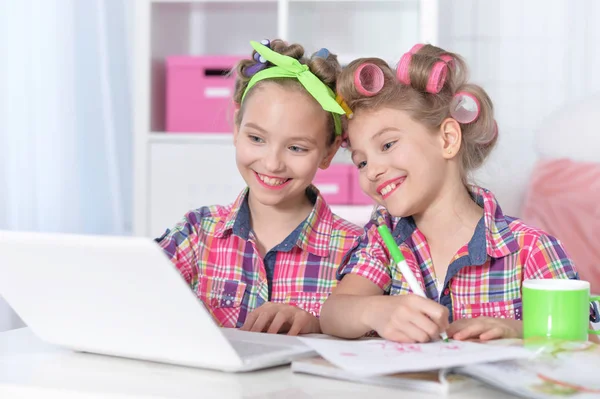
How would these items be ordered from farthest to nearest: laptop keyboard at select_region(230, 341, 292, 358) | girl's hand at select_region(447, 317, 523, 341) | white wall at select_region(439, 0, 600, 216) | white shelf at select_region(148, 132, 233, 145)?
white shelf at select_region(148, 132, 233, 145) → white wall at select_region(439, 0, 600, 216) → girl's hand at select_region(447, 317, 523, 341) → laptop keyboard at select_region(230, 341, 292, 358)

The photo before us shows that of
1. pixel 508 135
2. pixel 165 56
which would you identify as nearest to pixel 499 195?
pixel 508 135

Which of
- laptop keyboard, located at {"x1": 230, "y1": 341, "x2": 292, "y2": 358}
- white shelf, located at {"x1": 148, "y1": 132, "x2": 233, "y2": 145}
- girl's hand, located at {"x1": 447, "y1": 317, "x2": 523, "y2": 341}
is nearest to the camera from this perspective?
laptop keyboard, located at {"x1": 230, "y1": 341, "x2": 292, "y2": 358}

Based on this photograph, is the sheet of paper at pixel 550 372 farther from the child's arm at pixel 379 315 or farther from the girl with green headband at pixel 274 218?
the girl with green headband at pixel 274 218

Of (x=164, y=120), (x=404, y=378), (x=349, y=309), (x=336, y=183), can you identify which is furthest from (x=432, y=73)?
(x=164, y=120)

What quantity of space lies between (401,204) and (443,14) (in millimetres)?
1805

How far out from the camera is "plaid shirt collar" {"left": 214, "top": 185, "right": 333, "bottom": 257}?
148cm

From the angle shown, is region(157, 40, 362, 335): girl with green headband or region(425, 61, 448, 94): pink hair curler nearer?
region(425, 61, 448, 94): pink hair curler

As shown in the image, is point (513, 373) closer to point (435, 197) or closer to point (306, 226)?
point (435, 197)

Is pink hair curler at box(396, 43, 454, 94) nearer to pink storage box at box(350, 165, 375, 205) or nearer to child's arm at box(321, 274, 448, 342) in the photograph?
child's arm at box(321, 274, 448, 342)

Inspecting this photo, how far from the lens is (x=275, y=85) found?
147 cm

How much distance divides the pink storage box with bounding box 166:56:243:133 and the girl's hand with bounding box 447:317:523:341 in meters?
1.97

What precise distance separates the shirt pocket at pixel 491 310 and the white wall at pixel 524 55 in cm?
135

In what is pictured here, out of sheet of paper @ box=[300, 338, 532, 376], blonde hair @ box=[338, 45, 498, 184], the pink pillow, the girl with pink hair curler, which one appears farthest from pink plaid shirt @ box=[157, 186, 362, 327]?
the pink pillow

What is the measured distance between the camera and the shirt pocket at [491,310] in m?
1.27
